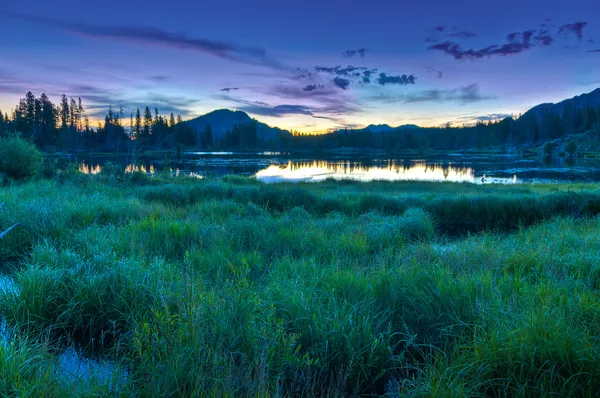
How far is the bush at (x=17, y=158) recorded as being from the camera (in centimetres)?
1939

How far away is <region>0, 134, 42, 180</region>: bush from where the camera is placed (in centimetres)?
1939

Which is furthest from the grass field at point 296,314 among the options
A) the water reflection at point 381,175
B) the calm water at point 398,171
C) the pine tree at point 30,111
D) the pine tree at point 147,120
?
the pine tree at point 147,120

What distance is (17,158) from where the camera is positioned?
771 inches

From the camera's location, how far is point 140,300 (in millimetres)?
4953

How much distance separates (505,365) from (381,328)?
142 cm

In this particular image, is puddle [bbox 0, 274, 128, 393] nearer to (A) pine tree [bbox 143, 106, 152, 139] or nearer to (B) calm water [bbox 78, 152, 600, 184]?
(B) calm water [bbox 78, 152, 600, 184]

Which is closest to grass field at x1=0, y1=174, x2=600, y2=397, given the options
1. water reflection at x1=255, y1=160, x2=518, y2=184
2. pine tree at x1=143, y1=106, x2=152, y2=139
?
water reflection at x1=255, y1=160, x2=518, y2=184

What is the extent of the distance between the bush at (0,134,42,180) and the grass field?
42.8 ft

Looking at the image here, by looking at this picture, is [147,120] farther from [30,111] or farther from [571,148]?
[571,148]

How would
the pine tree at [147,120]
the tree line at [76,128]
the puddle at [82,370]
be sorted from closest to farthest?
1. the puddle at [82,370]
2. the tree line at [76,128]
3. the pine tree at [147,120]

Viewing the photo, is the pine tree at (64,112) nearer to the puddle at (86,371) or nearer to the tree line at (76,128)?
the tree line at (76,128)

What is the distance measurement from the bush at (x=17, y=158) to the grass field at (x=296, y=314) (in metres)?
13.1

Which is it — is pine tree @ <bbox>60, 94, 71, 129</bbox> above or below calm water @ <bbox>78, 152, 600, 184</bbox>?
above

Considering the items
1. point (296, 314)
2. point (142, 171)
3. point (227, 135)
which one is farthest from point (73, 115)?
point (296, 314)
